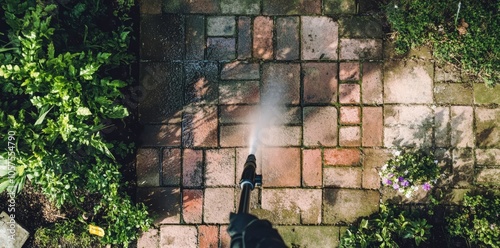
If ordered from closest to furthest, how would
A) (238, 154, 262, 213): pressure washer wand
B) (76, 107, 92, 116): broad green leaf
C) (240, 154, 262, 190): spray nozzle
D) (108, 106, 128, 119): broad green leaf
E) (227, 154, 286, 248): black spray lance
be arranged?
(227, 154, 286, 248): black spray lance → (238, 154, 262, 213): pressure washer wand → (240, 154, 262, 190): spray nozzle → (76, 107, 92, 116): broad green leaf → (108, 106, 128, 119): broad green leaf

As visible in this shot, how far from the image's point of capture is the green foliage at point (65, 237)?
404cm

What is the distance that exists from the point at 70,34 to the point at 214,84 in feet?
4.65

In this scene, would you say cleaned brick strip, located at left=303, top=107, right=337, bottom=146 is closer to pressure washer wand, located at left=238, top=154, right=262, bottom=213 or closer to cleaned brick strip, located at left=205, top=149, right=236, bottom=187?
cleaned brick strip, located at left=205, top=149, right=236, bottom=187

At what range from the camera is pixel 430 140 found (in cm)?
409

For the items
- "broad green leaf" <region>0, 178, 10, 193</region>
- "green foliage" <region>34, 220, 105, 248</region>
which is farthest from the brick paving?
"broad green leaf" <region>0, 178, 10, 193</region>

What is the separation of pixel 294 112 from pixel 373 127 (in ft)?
2.64

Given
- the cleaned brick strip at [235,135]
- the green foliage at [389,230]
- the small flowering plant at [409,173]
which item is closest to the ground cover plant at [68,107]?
the cleaned brick strip at [235,135]

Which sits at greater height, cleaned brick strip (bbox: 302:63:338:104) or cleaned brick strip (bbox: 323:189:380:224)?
cleaned brick strip (bbox: 302:63:338:104)

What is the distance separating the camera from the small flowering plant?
152 inches

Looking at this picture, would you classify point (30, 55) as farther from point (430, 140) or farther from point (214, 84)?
point (430, 140)

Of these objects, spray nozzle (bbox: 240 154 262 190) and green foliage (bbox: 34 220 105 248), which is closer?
spray nozzle (bbox: 240 154 262 190)

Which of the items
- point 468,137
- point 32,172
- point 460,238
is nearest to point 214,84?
point 32,172

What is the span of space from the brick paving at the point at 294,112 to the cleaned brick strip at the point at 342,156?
0.01 m

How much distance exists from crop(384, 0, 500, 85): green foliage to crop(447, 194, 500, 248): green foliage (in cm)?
115
